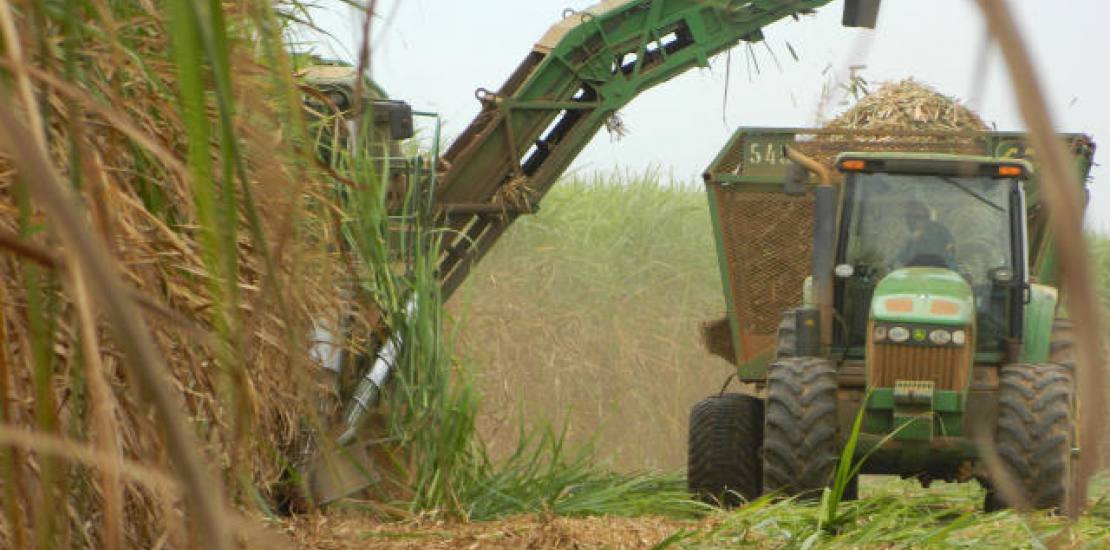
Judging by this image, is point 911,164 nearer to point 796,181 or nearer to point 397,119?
point 796,181

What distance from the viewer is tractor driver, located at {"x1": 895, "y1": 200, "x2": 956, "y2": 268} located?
7.58m

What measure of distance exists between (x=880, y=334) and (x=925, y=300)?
0.84 feet

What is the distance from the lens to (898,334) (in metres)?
7.25

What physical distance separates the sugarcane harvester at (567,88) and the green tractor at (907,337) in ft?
4.57

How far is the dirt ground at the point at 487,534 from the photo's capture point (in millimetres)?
4301

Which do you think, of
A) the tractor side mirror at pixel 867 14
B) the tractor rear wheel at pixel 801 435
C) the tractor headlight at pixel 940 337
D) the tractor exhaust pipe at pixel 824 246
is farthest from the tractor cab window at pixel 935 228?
the tractor side mirror at pixel 867 14

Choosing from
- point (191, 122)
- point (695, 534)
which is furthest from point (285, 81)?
point (695, 534)

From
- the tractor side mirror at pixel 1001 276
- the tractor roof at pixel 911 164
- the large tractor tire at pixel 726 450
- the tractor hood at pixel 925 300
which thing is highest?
the tractor roof at pixel 911 164

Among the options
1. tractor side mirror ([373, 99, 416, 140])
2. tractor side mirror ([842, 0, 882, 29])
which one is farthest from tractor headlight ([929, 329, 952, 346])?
tractor side mirror ([842, 0, 882, 29])

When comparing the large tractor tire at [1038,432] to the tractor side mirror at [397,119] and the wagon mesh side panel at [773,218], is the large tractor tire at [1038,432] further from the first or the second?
the tractor side mirror at [397,119]

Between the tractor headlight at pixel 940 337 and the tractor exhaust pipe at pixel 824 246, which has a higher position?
the tractor exhaust pipe at pixel 824 246

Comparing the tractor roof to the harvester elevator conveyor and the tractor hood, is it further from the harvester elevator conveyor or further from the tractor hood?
the harvester elevator conveyor

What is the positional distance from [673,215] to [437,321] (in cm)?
1443

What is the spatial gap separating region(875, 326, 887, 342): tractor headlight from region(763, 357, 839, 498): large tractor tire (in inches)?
14.0
